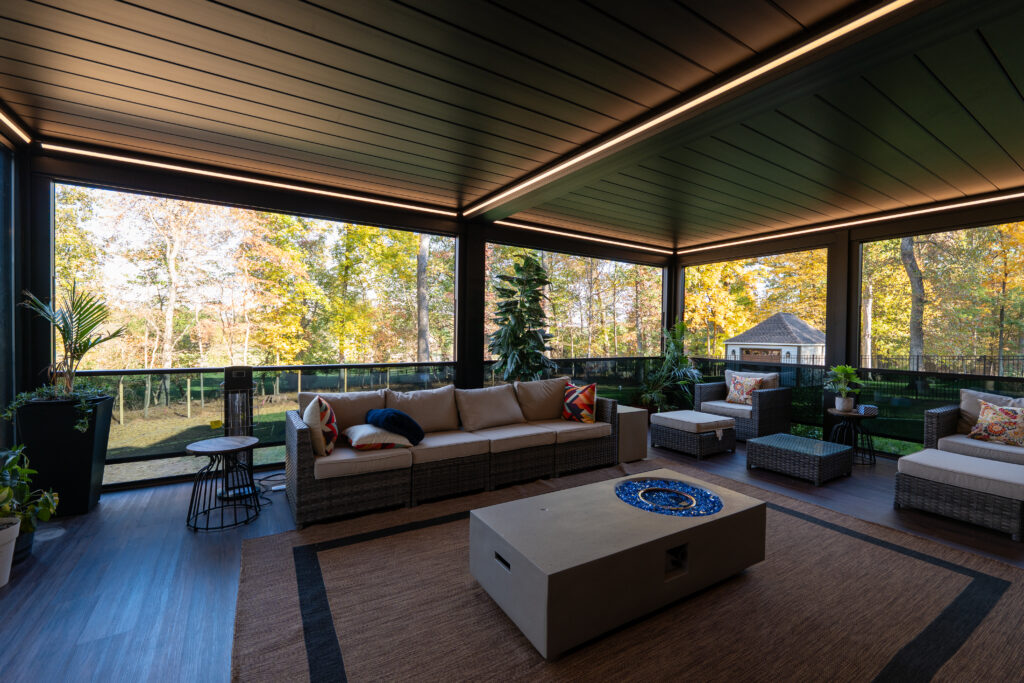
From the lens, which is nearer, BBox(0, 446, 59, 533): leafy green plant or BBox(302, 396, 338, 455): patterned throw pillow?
BBox(0, 446, 59, 533): leafy green plant

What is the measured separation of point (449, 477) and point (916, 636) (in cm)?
273

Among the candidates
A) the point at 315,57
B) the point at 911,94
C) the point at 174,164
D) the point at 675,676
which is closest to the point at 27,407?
the point at 174,164

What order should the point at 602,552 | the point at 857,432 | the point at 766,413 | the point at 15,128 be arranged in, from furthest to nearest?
the point at 766,413 < the point at 857,432 < the point at 15,128 < the point at 602,552

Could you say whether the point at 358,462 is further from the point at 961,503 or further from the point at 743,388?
the point at 743,388

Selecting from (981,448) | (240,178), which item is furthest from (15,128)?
(981,448)

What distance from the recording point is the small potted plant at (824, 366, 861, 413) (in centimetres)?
454

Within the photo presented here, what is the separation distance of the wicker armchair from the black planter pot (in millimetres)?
5915

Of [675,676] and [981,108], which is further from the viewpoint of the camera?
[981,108]

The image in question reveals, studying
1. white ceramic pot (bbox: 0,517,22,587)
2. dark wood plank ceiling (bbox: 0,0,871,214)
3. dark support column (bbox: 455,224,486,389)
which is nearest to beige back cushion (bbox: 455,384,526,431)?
dark support column (bbox: 455,224,486,389)

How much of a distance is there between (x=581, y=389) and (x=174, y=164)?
13.1 ft

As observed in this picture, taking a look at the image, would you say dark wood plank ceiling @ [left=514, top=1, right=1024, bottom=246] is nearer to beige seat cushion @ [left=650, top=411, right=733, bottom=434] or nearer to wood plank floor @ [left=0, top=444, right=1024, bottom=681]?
beige seat cushion @ [left=650, top=411, right=733, bottom=434]

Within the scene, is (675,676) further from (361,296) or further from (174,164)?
(361,296)

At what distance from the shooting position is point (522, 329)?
5.08 m

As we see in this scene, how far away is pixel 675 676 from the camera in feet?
5.43
